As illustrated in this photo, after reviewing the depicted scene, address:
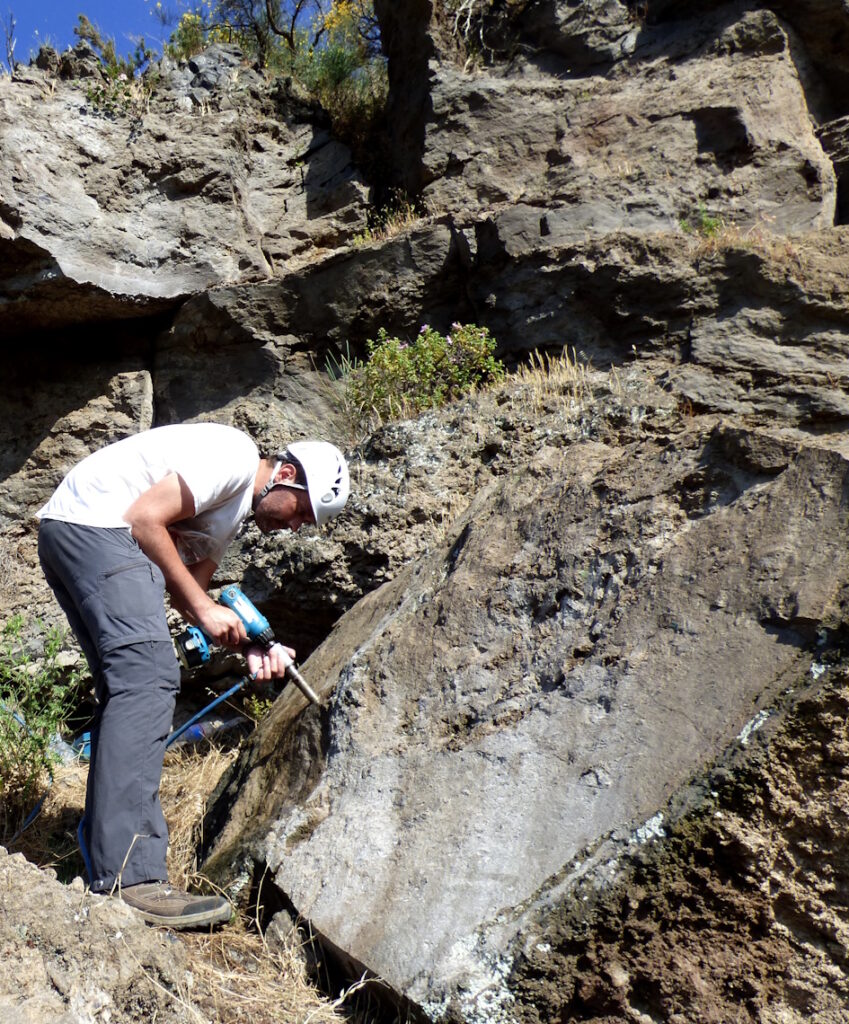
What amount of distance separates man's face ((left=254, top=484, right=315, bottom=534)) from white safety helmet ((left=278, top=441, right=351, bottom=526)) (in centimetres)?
3

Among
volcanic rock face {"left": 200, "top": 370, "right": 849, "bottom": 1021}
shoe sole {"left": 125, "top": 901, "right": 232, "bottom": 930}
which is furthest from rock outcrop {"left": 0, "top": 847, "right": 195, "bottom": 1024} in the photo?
volcanic rock face {"left": 200, "top": 370, "right": 849, "bottom": 1021}

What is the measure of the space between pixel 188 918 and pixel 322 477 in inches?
62.4

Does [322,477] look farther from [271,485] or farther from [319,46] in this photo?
[319,46]

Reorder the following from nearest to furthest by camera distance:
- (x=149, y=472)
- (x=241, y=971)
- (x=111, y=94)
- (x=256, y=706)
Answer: (x=241, y=971), (x=149, y=472), (x=256, y=706), (x=111, y=94)

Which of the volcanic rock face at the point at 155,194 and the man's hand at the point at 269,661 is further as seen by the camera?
the volcanic rock face at the point at 155,194

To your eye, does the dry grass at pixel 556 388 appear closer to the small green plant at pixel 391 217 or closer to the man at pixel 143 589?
the man at pixel 143 589

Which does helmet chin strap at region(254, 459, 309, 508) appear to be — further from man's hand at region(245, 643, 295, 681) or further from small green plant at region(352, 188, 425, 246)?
small green plant at region(352, 188, 425, 246)

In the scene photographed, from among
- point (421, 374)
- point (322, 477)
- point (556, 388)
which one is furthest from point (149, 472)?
point (421, 374)

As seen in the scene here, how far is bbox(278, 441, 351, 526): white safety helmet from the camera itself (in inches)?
146

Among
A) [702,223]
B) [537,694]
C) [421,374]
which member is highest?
[702,223]

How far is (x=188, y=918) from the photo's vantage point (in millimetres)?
2975

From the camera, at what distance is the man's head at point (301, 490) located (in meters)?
3.72

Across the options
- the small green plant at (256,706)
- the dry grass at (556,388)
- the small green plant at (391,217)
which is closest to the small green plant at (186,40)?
the small green plant at (391,217)

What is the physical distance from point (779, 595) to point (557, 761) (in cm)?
80
